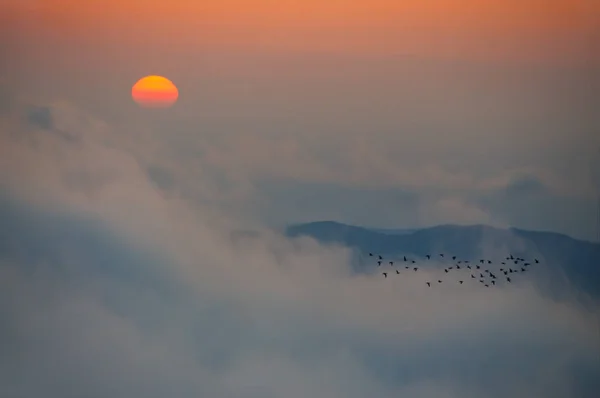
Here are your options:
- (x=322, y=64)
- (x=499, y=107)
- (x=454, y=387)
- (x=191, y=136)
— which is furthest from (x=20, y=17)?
(x=454, y=387)

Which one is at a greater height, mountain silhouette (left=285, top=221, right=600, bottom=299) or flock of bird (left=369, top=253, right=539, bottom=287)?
mountain silhouette (left=285, top=221, right=600, bottom=299)

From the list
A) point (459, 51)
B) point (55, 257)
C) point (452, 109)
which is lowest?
point (55, 257)

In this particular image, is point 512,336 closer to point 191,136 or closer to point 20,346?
point 191,136

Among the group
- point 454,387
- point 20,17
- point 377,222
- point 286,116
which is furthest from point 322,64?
point 454,387

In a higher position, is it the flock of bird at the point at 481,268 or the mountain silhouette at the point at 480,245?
the mountain silhouette at the point at 480,245

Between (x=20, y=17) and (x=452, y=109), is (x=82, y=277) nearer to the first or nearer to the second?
(x=20, y=17)

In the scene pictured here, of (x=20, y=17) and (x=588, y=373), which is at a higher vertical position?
(x=20, y=17)
